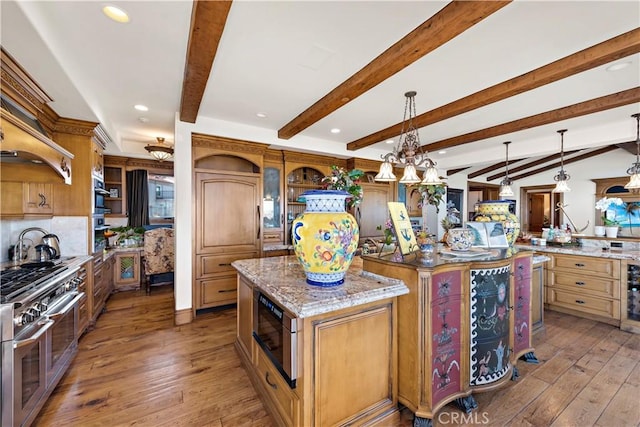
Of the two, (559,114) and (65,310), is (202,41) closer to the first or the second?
(65,310)

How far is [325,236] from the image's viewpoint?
1413 mm

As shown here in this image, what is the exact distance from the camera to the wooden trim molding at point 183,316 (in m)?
3.28

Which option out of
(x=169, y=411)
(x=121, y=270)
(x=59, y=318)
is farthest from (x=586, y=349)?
(x=121, y=270)

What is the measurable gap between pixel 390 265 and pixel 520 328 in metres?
1.48

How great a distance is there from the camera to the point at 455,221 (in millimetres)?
2508

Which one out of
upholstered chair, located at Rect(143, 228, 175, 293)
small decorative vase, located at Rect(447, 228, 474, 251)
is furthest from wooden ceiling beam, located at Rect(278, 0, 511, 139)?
upholstered chair, located at Rect(143, 228, 175, 293)

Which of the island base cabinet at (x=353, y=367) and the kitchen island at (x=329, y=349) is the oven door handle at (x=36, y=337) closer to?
the kitchen island at (x=329, y=349)

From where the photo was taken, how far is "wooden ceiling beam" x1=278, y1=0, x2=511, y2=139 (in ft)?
4.98

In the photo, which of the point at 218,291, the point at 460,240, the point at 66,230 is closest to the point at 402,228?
the point at 460,240

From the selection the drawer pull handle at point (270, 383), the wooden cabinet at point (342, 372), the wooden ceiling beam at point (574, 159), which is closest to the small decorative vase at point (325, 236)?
the wooden cabinet at point (342, 372)

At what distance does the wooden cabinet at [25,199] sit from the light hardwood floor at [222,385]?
1.43 metres

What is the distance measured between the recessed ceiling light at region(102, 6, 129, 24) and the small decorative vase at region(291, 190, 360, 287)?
1699mm

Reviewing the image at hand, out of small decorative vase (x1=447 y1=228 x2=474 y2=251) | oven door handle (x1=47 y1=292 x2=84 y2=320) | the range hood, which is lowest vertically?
oven door handle (x1=47 y1=292 x2=84 y2=320)

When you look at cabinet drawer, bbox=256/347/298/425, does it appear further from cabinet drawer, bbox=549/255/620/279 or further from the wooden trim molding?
cabinet drawer, bbox=549/255/620/279
